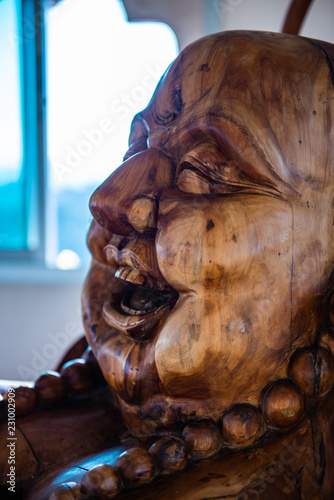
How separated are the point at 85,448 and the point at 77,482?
11cm

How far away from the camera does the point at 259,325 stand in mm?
545

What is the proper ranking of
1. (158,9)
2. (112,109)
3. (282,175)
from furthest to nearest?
(112,109) → (158,9) → (282,175)

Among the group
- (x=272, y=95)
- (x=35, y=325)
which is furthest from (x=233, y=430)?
(x=35, y=325)

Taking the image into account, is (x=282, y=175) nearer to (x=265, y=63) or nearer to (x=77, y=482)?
(x=265, y=63)

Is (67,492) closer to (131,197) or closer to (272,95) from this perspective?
(131,197)

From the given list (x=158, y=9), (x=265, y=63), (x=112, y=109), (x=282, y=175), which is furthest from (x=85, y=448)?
(x=112, y=109)

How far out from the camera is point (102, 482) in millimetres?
525

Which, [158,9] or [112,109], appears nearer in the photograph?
[158,9]

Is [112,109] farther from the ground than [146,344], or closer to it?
farther from the ground

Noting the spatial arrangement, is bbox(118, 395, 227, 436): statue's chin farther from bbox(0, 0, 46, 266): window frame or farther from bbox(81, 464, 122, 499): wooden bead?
bbox(0, 0, 46, 266): window frame

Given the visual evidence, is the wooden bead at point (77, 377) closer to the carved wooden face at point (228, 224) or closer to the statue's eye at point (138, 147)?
the carved wooden face at point (228, 224)

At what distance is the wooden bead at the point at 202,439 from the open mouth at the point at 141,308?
0.42 feet

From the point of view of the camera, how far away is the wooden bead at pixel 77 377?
2.49 ft

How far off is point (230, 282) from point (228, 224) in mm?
68
